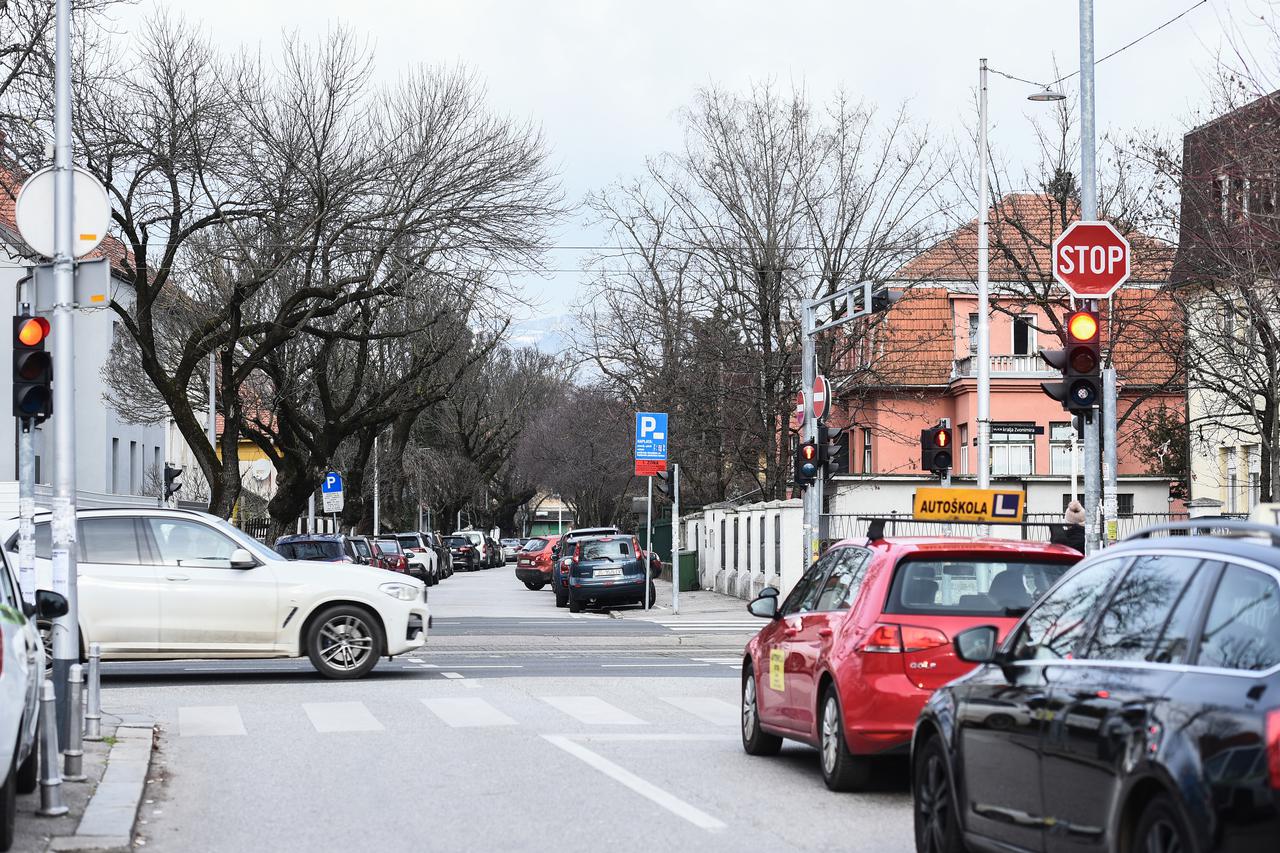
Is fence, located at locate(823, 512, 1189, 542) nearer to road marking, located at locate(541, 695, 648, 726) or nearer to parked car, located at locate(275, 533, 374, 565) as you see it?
parked car, located at locate(275, 533, 374, 565)

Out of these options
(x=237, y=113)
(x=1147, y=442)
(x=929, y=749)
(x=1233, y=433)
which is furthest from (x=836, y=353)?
(x=929, y=749)

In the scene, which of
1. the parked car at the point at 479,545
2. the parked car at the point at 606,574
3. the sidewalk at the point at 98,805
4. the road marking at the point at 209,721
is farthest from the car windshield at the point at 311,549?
the parked car at the point at 479,545

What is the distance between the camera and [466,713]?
15.3m

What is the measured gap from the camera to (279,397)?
4106 cm

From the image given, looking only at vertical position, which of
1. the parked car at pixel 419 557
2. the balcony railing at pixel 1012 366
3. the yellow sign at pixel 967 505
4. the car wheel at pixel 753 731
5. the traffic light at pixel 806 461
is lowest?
the parked car at pixel 419 557

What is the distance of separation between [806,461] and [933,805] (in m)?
20.9

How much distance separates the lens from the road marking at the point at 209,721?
13.9 meters

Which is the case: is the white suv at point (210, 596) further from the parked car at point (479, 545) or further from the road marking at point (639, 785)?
the parked car at point (479, 545)

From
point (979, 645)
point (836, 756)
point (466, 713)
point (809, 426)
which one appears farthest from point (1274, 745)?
point (809, 426)

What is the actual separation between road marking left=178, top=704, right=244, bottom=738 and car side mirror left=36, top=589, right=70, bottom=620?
3.67 m

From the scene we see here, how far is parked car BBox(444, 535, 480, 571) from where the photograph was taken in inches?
3275

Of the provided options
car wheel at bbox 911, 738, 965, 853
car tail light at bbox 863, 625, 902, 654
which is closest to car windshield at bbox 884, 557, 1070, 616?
car tail light at bbox 863, 625, 902, 654

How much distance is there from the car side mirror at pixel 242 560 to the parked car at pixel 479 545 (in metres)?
67.6

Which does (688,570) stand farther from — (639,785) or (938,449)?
(639,785)
